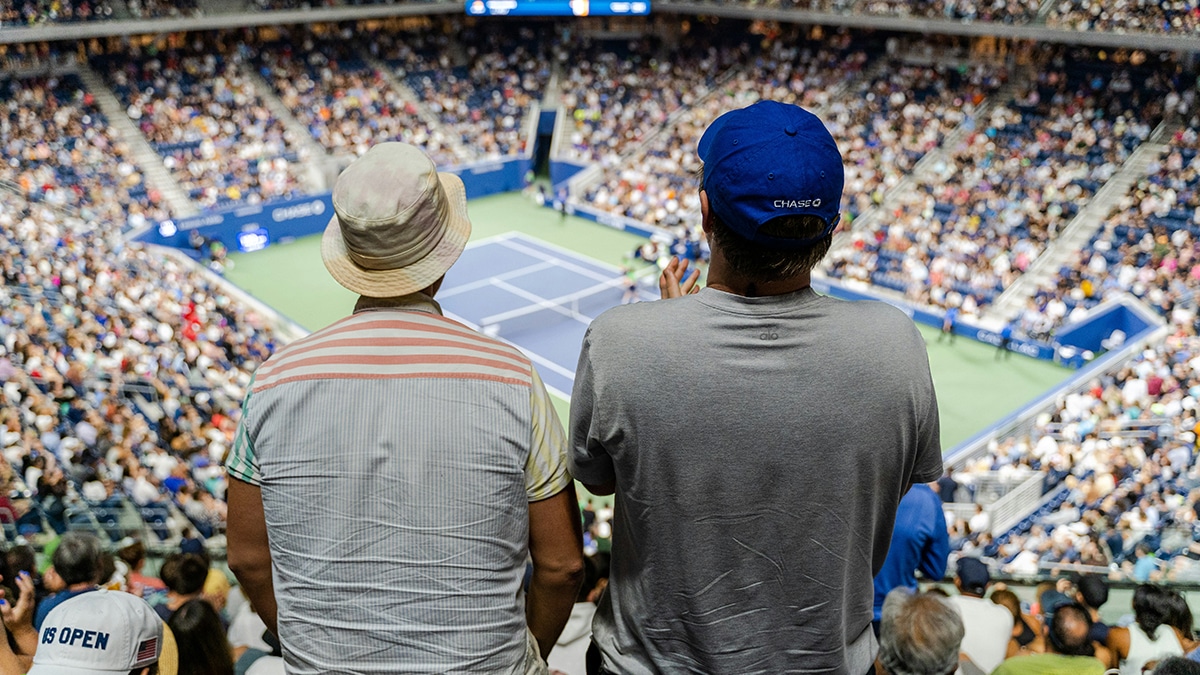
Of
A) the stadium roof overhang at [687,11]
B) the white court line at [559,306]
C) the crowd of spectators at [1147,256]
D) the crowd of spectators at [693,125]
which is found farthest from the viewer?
the crowd of spectators at [693,125]

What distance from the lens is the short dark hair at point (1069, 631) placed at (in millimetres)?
4336

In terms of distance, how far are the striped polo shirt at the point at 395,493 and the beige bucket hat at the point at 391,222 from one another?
193 mm

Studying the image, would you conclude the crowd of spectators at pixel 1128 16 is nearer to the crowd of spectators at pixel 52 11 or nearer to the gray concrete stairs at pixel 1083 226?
the gray concrete stairs at pixel 1083 226

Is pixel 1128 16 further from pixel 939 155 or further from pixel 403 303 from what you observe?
pixel 403 303

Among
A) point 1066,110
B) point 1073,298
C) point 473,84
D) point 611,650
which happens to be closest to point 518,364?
point 611,650

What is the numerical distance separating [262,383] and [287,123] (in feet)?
109

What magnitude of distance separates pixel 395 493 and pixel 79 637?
131 centimetres

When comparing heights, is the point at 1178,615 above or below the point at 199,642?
below

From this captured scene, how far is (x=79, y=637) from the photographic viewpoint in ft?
8.70

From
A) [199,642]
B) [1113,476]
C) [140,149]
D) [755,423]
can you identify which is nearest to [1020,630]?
[755,423]

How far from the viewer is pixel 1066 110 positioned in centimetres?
2708

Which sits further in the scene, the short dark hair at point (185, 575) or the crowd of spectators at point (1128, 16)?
the crowd of spectators at point (1128, 16)

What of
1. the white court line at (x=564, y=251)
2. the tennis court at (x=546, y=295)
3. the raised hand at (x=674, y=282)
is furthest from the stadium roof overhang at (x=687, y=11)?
the raised hand at (x=674, y=282)

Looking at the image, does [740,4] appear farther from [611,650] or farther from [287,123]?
[611,650]
